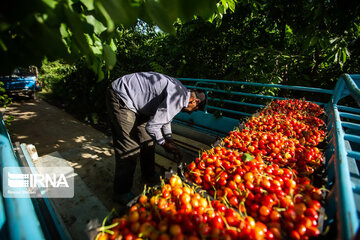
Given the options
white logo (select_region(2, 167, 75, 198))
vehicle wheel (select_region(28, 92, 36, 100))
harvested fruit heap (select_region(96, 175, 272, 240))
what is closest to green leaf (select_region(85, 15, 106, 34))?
white logo (select_region(2, 167, 75, 198))

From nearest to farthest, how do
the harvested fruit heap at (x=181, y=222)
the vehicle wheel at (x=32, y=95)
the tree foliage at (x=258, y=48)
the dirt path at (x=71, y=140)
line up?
the harvested fruit heap at (x=181, y=222) < the tree foliage at (x=258, y=48) < the dirt path at (x=71, y=140) < the vehicle wheel at (x=32, y=95)

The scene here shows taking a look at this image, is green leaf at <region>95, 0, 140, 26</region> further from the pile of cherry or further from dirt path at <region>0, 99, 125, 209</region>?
dirt path at <region>0, 99, 125, 209</region>

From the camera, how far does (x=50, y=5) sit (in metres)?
0.62

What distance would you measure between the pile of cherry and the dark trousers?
45.3 inches

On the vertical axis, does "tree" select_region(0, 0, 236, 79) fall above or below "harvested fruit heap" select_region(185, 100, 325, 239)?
above

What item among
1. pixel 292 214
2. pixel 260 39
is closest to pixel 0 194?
pixel 292 214

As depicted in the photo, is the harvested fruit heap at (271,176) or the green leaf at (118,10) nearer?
the green leaf at (118,10)

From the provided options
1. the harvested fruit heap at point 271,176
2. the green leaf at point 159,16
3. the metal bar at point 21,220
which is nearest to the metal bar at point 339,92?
the harvested fruit heap at point 271,176

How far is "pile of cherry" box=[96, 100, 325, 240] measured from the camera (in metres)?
0.98

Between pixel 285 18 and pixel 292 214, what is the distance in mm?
5098

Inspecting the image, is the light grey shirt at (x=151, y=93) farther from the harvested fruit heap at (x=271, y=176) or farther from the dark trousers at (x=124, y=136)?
the harvested fruit heap at (x=271, y=176)

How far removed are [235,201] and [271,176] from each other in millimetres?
384

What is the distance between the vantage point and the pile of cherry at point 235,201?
98cm

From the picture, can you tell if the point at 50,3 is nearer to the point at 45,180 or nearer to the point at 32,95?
the point at 45,180
